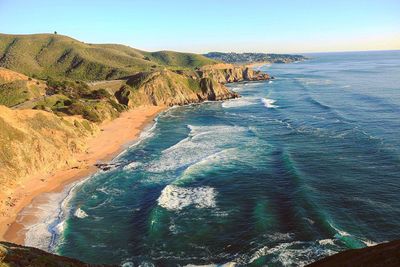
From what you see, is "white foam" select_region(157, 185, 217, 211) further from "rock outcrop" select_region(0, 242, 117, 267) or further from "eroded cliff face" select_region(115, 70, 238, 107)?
"eroded cliff face" select_region(115, 70, 238, 107)

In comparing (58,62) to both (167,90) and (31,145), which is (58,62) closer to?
(167,90)

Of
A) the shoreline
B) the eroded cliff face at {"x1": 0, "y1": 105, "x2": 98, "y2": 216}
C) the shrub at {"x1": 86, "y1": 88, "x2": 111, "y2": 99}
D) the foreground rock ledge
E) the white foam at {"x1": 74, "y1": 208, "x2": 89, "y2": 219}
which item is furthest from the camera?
the shrub at {"x1": 86, "y1": 88, "x2": 111, "y2": 99}

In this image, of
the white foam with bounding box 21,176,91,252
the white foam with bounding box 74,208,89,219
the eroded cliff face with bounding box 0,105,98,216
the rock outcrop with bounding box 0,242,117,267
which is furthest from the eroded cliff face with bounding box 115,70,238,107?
the rock outcrop with bounding box 0,242,117,267

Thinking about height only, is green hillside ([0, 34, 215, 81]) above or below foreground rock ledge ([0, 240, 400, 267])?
above

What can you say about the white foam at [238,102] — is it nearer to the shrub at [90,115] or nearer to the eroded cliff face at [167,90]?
the eroded cliff face at [167,90]

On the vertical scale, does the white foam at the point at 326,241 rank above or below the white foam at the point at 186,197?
below

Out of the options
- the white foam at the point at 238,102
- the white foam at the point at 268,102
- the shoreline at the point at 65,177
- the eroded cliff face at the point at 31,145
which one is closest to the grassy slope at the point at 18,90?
the shoreline at the point at 65,177
